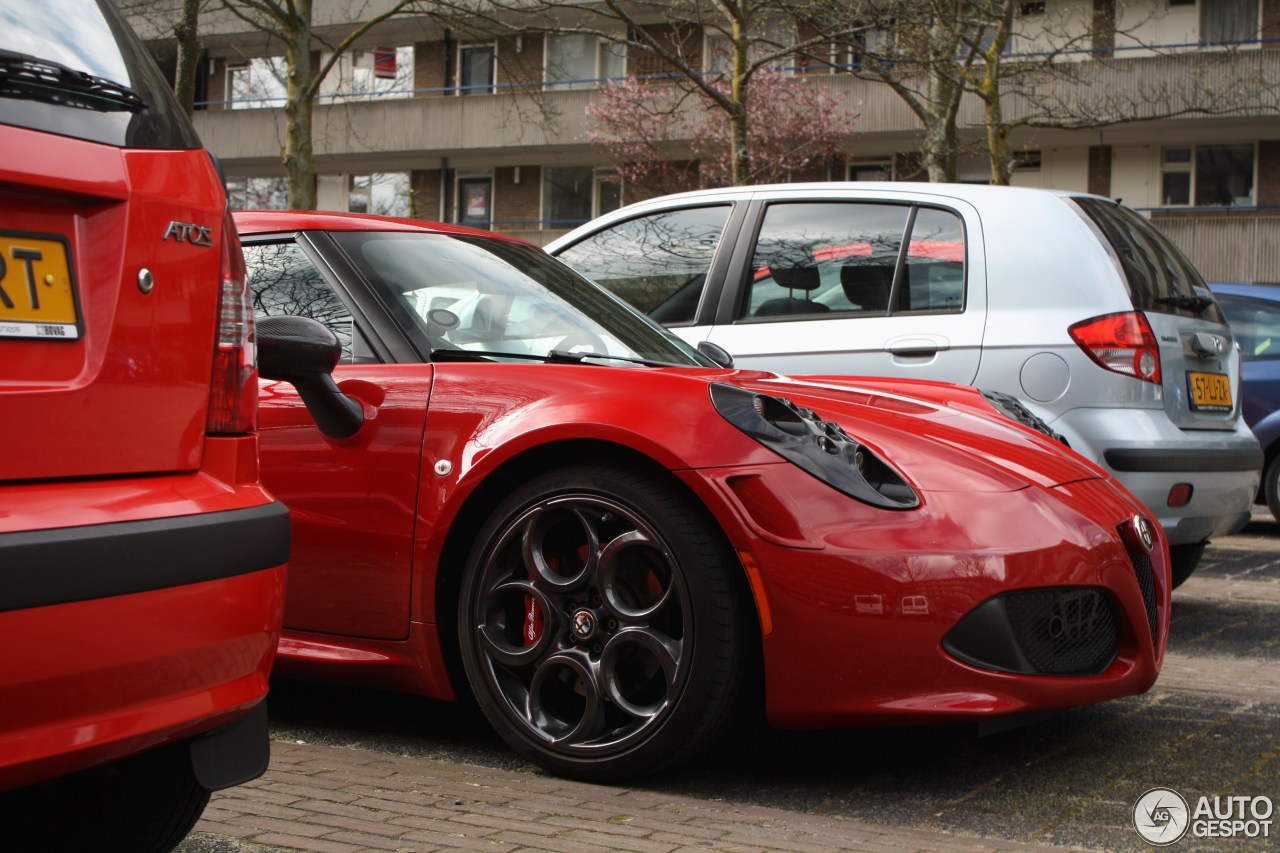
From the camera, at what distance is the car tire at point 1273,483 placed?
33.7 ft

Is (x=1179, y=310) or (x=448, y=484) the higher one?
(x=1179, y=310)

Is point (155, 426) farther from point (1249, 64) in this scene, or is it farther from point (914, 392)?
point (1249, 64)

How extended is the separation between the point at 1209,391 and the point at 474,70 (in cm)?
3443

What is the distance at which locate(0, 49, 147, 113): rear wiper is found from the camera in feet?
7.25

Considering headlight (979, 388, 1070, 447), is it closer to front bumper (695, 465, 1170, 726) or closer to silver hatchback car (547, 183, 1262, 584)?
silver hatchback car (547, 183, 1262, 584)

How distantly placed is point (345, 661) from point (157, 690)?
161 cm

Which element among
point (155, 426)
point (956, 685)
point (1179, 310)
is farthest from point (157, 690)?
point (1179, 310)

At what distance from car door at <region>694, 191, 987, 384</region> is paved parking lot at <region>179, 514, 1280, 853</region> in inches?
66.5

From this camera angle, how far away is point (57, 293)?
2.25 metres

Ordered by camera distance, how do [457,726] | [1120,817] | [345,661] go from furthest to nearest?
[457,726], [345,661], [1120,817]

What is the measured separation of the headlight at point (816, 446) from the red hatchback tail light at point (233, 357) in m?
1.27

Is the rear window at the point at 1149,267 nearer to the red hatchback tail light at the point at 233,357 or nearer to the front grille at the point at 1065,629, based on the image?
the front grille at the point at 1065,629

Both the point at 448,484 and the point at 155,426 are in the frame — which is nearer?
the point at 155,426

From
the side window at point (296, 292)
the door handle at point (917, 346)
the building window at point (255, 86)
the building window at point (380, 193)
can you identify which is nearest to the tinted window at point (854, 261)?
the door handle at point (917, 346)
